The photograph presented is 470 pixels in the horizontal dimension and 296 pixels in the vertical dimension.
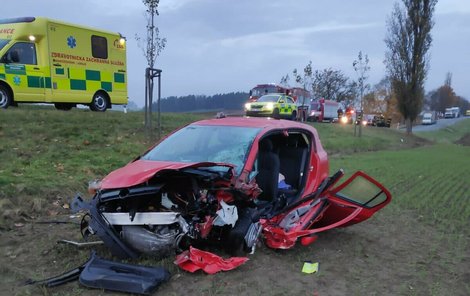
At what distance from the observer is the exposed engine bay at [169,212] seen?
4.37 metres

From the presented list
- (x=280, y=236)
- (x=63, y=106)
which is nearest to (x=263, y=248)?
(x=280, y=236)

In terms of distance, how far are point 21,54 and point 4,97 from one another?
1368 mm

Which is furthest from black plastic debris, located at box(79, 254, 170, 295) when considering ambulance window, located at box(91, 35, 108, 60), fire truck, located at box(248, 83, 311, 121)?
fire truck, located at box(248, 83, 311, 121)

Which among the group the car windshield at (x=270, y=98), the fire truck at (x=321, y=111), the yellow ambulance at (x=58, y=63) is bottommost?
the fire truck at (x=321, y=111)

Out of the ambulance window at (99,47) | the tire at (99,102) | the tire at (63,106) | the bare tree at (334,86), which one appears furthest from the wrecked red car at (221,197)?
the bare tree at (334,86)

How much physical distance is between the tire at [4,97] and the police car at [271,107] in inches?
596

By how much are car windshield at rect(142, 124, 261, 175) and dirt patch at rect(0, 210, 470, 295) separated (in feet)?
3.73

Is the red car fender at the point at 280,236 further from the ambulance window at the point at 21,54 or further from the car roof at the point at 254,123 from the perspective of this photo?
the ambulance window at the point at 21,54

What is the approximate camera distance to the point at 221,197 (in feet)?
15.3

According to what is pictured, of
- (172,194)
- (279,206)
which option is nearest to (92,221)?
(172,194)

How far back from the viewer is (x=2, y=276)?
436 centimetres

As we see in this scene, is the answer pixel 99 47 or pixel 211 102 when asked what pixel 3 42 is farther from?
pixel 211 102

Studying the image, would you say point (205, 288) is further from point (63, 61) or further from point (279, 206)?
point (63, 61)

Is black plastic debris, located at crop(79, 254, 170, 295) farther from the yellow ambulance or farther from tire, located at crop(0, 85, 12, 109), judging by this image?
the yellow ambulance
